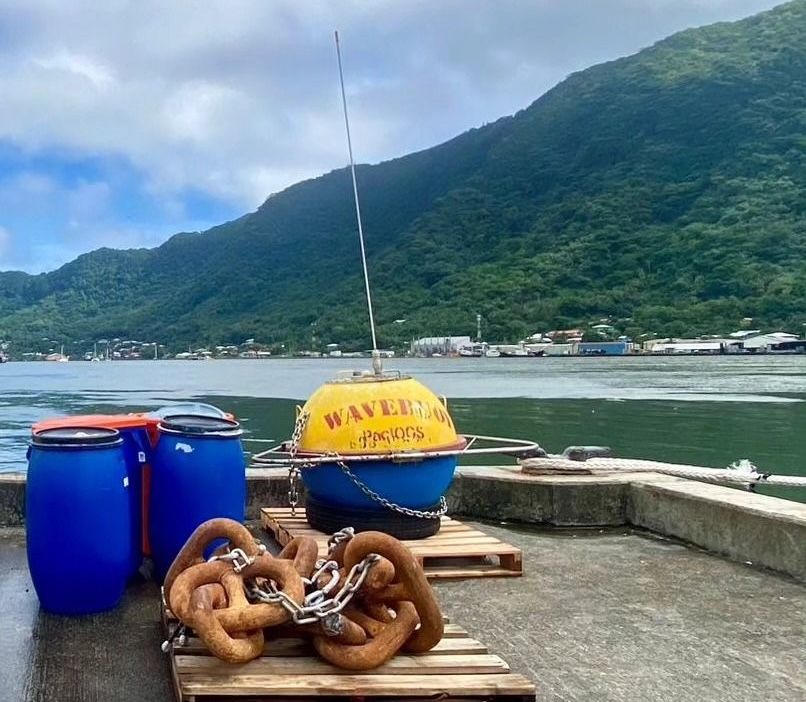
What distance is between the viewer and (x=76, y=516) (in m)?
3.87

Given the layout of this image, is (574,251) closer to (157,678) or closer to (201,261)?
(201,261)

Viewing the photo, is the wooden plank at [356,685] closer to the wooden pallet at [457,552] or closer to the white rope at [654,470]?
the wooden pallet at [457,552]

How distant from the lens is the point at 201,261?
654ft

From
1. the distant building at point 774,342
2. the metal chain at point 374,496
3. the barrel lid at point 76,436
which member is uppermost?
the barrel lid at point 76,436

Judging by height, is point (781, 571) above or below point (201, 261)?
below

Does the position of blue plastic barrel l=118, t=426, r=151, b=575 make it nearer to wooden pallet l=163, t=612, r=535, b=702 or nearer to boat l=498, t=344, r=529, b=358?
wooden pallet l=163, t=612, r=535, b=702

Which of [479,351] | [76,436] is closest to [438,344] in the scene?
[479,351]

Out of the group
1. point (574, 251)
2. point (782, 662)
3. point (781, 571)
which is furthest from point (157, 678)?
point (574, 251)

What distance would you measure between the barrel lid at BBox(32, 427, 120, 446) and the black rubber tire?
174cm

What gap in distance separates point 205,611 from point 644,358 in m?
118

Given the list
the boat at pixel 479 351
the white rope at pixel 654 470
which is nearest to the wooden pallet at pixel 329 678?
the white rope at pixel 654 470

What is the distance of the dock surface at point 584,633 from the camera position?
3.40m

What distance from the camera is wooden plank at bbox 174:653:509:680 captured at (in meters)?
2.97

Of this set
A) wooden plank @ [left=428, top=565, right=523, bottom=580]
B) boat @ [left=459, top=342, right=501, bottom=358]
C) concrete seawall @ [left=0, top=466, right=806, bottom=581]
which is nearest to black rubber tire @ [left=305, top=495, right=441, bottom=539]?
wooden plank @ [left=428, top=565, right=523, bottom=580]
